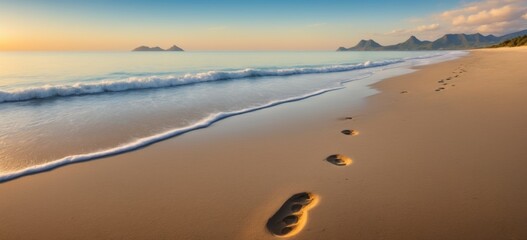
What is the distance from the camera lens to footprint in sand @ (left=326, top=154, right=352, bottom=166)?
11.9 ft

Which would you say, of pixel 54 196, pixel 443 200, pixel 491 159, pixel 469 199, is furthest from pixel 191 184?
pixel 491 159

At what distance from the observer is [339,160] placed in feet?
12.4

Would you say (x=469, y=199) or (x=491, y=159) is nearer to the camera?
(x=469, y=199)

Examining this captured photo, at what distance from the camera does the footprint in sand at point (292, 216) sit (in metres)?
2.32

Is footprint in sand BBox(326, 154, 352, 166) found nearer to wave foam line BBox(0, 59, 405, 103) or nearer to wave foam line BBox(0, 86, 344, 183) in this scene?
wave foam line BBox(0, 86, 344, 183)

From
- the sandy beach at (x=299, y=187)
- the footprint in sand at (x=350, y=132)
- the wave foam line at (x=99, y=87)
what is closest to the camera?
the sandy beach at (x=299, y=187)

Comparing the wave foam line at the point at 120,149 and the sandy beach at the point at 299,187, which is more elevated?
the wave foam line at the point at 120,149

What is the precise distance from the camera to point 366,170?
332 centimetres

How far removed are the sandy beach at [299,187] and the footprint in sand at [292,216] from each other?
19 mm

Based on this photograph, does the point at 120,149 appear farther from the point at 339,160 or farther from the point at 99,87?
the point at 99,87

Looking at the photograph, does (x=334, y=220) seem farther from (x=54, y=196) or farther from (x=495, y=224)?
(x=54, y=196)

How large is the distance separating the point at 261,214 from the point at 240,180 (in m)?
0.73

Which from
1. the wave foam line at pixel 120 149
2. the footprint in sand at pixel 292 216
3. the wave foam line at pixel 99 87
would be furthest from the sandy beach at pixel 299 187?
the wave foam line at pixel 99 87

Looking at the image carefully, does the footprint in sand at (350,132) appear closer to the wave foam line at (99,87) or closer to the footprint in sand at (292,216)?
the footprint in sand at (292,216)
